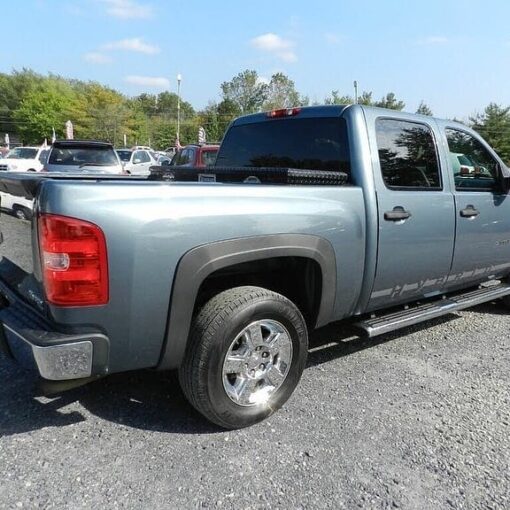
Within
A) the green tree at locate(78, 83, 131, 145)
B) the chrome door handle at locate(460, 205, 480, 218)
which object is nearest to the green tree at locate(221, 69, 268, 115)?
the green tree at locate(78, 83, 131, 145)

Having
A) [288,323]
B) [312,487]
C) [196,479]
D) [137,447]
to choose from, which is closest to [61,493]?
[137,447]

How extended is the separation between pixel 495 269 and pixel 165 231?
349cm

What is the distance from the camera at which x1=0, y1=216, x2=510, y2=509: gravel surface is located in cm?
231

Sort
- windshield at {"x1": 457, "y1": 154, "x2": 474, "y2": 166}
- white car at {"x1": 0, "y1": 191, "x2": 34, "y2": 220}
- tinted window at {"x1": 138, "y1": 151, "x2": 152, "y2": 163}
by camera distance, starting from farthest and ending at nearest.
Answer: tinted window at {"x1": 138, "y1": 151, "x2": 152, "y2": 163} → windshield at {"x1": 457, "y1": 154, "x2": 474, "y2": 166} → white car at {"x1": 0, "y1": 191, "x2": 34, "y2": 220}

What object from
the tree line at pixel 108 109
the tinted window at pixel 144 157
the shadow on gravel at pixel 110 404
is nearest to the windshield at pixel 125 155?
the tinted window at pixel 144 157

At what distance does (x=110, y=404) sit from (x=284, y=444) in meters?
1.15

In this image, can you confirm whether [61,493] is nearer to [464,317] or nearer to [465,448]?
[465,448]

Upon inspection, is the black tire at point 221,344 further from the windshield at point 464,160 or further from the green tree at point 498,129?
the green tree at point 498,129

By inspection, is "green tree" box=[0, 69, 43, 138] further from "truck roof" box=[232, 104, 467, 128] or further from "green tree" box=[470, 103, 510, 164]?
"truck roof" box=[232, 104, 467, 128]

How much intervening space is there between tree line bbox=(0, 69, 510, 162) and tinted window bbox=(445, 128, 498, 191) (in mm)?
42518

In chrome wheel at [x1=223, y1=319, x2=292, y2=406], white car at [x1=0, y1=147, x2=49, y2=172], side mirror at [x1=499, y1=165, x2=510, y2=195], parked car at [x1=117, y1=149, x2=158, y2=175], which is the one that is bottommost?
white car at [x1=0, y1=147, x2=49, y2=172]

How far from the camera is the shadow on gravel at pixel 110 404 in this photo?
286cm

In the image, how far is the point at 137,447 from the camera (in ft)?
8.70

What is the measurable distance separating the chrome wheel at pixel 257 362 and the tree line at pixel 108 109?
147 feet
